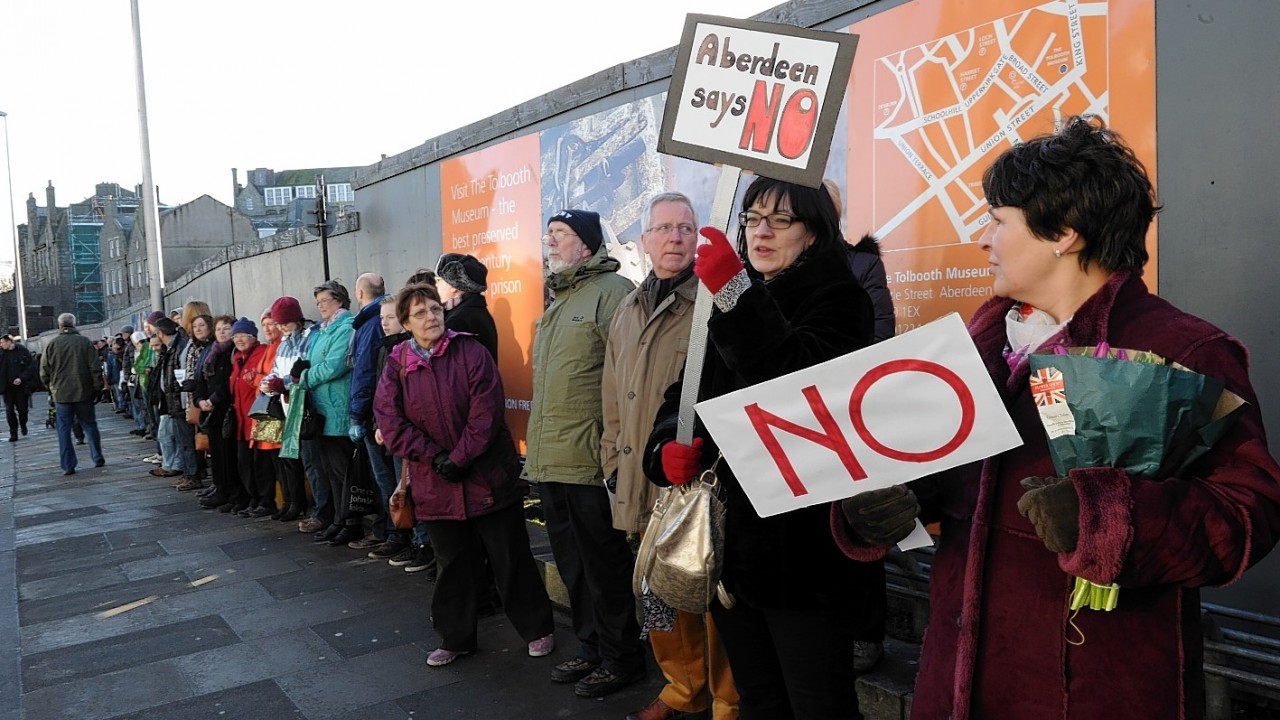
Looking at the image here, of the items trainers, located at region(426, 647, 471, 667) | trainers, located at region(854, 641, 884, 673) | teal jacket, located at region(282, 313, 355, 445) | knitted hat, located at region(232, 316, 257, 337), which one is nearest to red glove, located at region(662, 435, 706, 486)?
trainers, located at region(854, 641, 884, 673)

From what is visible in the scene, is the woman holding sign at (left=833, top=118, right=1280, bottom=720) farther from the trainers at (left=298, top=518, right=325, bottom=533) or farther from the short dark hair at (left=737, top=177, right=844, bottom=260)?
the trainers at (left=298, top=518, right=325, bottom=533)

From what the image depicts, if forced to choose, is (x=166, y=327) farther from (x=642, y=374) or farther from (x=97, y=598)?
(x=642, y=374)

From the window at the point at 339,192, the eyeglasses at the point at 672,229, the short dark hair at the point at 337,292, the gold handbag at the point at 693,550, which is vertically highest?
the window at the point at 339,192

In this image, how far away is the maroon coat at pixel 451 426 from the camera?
443 centimetres

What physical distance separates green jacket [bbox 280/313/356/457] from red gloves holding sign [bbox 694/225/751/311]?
5175 millimetres

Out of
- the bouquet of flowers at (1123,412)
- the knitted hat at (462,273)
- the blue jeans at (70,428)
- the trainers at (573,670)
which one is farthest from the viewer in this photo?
the blue jeans at (70,428)

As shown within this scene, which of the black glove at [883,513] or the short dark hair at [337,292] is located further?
the short dark hair at [337,292]

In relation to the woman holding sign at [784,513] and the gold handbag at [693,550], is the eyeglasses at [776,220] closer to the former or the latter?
the woman holding sign at [784,513]

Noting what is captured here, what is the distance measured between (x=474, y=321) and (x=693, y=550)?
11.1ft

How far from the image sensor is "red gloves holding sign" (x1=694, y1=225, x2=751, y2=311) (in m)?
2.14

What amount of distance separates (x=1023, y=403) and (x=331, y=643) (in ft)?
14.3

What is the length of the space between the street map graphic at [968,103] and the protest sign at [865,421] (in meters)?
2.15

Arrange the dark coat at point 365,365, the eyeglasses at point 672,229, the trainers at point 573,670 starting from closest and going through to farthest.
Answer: the eyeglasses at point 672,229 < the trainers at point 573,670 < the dark coat at point 365,365

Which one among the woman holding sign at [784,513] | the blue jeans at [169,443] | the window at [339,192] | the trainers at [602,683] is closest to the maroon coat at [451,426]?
the trainers at [602,683]
